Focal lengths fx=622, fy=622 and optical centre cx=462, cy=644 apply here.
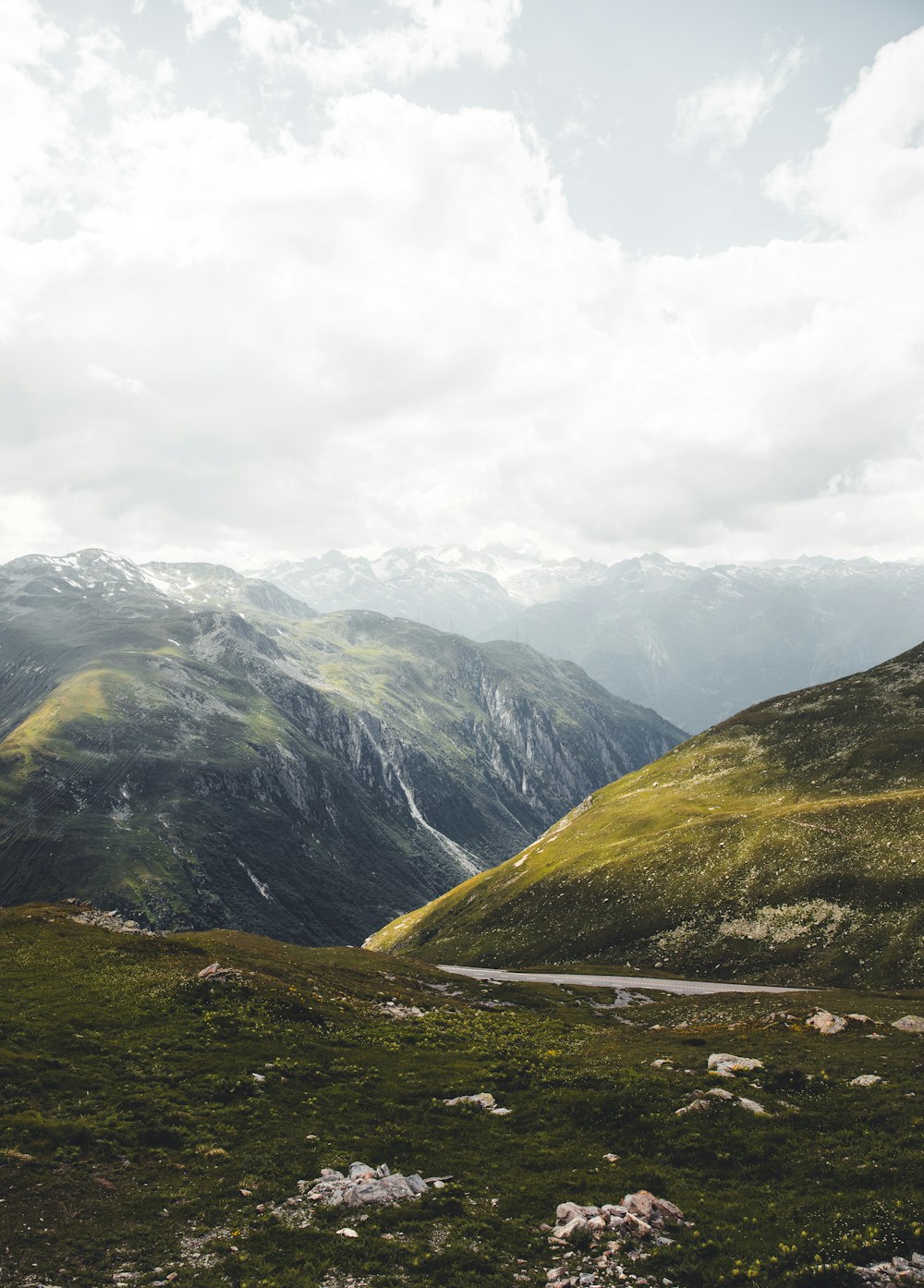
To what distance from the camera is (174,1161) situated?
74.5 ft

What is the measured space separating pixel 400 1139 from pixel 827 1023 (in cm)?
2796

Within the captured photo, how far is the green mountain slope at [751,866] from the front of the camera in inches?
3172

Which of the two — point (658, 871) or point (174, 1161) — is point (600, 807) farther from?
point (174, 1161)

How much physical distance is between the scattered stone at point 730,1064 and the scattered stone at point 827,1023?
830 centimetres

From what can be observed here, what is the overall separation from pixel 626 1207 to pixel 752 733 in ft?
536

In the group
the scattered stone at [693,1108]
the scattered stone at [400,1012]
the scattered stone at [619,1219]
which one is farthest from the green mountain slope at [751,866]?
the scattered stone at [619,1219]

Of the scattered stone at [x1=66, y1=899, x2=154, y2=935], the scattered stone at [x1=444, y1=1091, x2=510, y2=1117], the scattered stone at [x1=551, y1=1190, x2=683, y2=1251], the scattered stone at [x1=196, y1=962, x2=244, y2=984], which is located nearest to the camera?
the scattered stone at [x1=551, y1=1190, x2=683, y2=1251]

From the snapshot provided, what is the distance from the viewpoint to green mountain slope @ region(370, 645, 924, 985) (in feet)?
264

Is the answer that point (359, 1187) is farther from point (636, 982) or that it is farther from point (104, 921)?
point (636, 982)

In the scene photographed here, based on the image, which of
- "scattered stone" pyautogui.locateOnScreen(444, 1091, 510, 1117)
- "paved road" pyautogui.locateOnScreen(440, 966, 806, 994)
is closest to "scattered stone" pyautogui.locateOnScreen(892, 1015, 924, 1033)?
"scattered stone" pyautogui.locateOnScreen(444, 1091, 510, 1117)

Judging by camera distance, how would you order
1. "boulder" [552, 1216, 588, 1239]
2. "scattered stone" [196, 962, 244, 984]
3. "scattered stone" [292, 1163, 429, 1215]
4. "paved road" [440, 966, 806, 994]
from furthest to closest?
"paved road" [440, 966, 806, 994]
"scattered stone" [196, 962, 244, 984]
"scattered stone" [292, 1163, 429, 1215]
"boulder" [552, 1216, 588, 1239]

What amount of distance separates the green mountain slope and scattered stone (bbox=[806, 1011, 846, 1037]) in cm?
4080

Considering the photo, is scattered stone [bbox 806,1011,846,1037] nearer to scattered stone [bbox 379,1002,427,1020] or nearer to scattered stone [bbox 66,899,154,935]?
scattered stone [bbox 379,1002,427,1020]

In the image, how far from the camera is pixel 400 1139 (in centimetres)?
2497
